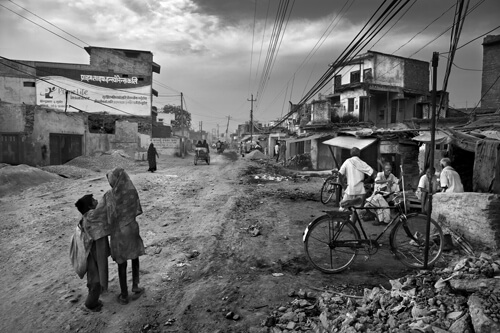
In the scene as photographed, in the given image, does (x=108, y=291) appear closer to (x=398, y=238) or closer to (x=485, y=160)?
(x=398, y=238)

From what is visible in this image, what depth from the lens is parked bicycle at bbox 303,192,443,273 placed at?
461cm

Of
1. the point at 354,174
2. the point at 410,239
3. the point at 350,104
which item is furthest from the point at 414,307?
the point at 350,104

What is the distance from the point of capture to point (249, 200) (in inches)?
408

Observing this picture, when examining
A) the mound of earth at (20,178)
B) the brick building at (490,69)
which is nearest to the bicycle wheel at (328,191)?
the mound of earth at (20,178)

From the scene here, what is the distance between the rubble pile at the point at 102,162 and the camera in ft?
63.4

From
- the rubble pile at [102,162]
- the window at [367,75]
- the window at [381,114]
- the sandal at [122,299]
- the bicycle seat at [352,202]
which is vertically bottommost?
the sandal at [122,299]

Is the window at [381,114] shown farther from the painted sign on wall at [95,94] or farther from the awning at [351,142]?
the painted sign on wall at [95,94]

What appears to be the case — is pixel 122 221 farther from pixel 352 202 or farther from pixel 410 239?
pixel 410 239

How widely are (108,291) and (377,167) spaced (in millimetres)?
11149

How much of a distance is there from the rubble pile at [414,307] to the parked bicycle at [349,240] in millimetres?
918

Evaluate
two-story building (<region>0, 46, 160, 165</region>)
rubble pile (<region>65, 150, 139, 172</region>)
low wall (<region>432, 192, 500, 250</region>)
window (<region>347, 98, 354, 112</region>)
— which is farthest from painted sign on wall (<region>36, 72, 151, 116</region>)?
low wall (<region>432, 192, 500, 250</region>)

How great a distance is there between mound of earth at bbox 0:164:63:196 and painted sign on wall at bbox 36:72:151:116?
57.8 feet

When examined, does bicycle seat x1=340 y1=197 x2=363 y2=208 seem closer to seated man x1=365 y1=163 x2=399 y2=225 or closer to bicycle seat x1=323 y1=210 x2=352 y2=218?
bicycle seat x1=323 y1=210 x2=352 y2=218

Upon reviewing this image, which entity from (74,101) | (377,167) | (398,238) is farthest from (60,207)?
(74,101)
